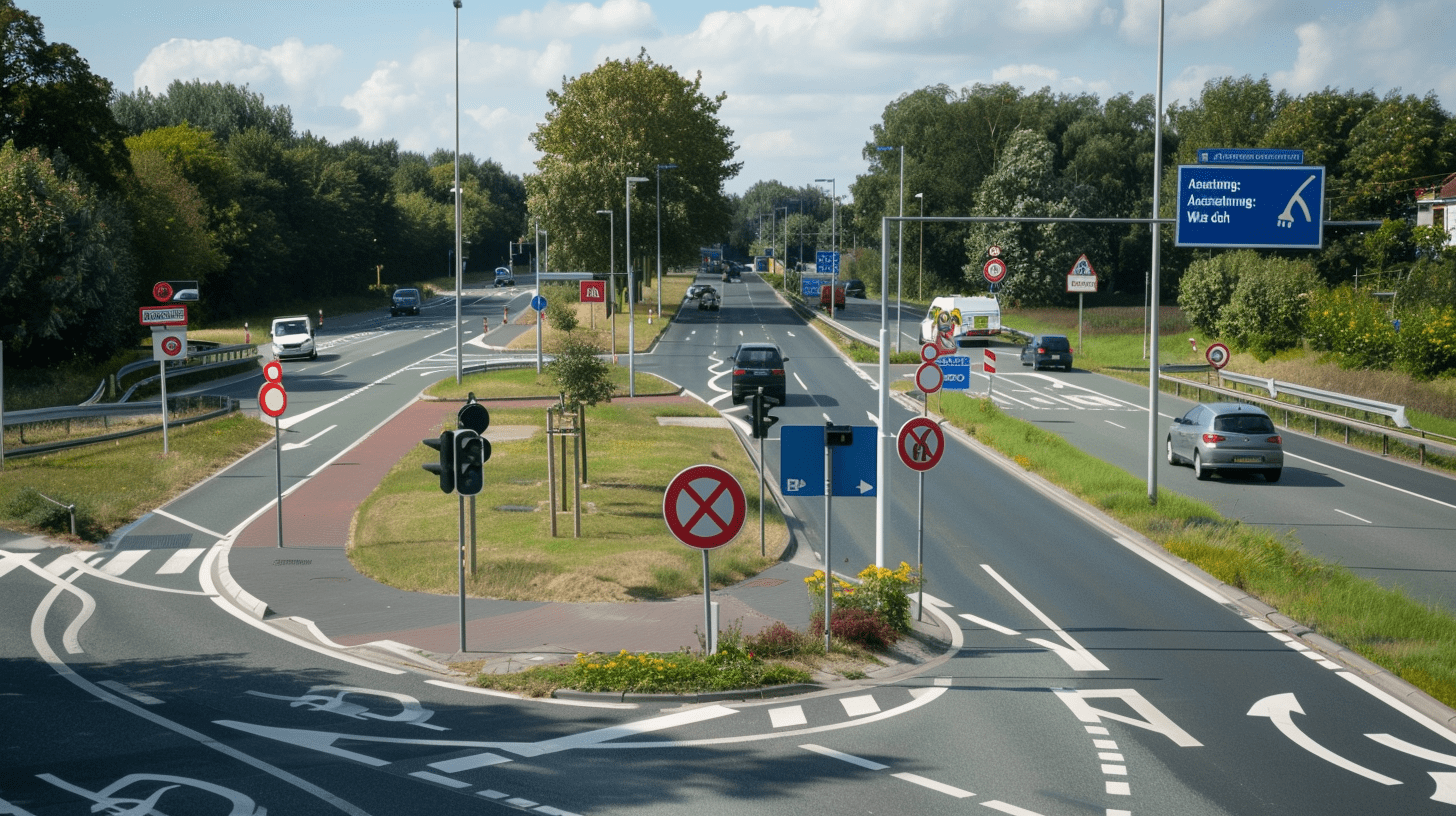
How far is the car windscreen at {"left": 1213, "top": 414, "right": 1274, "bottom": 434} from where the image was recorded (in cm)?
2688

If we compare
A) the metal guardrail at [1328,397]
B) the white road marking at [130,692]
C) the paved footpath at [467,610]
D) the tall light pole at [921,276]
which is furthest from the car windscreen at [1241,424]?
the tall light pole at [921,276]

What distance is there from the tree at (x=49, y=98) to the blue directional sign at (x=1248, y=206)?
146 feet

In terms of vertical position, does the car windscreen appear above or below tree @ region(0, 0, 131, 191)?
below

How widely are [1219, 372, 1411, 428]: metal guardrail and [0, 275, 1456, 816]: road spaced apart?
18.8 meters

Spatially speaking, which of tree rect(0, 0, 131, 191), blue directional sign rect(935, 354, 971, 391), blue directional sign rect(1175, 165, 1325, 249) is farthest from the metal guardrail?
tree rect(0, 0, 131, 191)

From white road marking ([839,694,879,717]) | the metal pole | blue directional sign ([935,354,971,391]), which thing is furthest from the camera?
blue directional sign ([935,354,971,391])

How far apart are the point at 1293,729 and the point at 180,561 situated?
1644 cm

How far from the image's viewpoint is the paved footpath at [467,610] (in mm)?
14102

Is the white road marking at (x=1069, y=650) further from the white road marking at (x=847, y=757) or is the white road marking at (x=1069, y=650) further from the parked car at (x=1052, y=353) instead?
the parked car at (x=1052, y=353)

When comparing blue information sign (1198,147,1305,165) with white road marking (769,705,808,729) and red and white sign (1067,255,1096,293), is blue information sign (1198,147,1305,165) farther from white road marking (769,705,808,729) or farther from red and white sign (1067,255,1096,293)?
red and white sign (1067,255,1096,293)

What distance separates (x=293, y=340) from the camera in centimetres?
5338

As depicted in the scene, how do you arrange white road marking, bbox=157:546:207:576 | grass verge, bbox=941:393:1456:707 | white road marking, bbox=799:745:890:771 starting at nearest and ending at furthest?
white road marking, bbox=799:745:890:771, grass verge, bbox=941:393:1456:707, white road marking, bbox=157:546:207:576

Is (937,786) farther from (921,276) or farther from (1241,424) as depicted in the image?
(921,276)

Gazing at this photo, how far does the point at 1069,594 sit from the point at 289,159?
270ft
